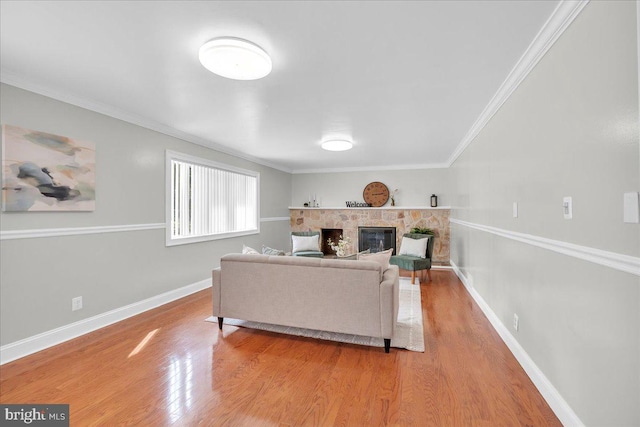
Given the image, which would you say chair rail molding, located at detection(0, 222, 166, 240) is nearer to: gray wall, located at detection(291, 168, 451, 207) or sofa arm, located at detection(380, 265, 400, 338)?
sofa arm, located at detection(380, 265, 400, 338)

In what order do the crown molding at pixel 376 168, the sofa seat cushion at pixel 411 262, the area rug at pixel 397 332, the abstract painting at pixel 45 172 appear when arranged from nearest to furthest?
the abstract painting at pixel 45 172 < the area rug at pixel 397 332 < the sofa seat cushion at pixel 411 262 < the crown molding at pixel 376 168

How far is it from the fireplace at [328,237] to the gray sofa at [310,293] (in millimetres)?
4561

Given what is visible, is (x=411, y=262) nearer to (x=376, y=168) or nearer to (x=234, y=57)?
(x=376, y=168)

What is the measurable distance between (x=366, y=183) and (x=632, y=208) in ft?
20.5

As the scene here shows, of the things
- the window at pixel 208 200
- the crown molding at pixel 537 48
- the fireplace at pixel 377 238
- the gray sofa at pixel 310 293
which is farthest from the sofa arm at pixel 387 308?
the fireplace at pixel 377 238

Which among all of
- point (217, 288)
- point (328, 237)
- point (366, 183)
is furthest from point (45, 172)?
point (366, 183)

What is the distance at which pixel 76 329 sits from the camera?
299 centimetres

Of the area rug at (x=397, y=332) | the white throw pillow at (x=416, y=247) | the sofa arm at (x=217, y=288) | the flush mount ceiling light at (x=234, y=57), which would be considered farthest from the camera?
the white throw pillow at (x=416, y=247)

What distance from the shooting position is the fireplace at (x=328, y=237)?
7641 millimetres

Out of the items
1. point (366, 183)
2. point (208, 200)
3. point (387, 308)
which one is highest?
point (366, 183)

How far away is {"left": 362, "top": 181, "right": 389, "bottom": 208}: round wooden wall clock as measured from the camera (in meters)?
7.19

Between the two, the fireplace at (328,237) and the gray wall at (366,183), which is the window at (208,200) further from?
the fireplace at (328,237)

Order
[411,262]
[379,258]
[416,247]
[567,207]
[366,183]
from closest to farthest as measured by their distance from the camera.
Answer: [567,207] → [379,258] → [411,262] → [416,247] → [366,183]

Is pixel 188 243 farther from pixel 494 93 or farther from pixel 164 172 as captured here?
pixel 494 93
